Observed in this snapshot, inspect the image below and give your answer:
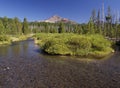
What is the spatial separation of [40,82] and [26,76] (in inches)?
93.9

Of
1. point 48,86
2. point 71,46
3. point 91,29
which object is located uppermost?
point 91,29

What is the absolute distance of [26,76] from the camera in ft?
55.7

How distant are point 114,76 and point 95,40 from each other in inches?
632

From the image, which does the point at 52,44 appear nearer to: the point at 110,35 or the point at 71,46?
the point at 71,46

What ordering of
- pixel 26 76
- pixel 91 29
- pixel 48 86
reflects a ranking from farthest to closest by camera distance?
pixel 91 29, pixel 26 76, pixel 48 86

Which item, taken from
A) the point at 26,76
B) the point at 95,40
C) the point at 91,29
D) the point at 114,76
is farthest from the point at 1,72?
the point at 91,29

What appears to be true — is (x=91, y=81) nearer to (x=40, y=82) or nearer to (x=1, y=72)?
(x=40, y=82)

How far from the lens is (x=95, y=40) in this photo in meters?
32.8

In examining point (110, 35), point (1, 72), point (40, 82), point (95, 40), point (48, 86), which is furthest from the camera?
point (110, 35)

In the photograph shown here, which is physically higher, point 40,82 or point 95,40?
point 95,40

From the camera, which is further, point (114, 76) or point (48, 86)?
point (114, 76)

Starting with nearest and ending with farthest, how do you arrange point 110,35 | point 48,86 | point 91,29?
point 48,86
point 91,29
point 110,35

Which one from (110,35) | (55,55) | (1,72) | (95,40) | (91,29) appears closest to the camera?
(1,72)

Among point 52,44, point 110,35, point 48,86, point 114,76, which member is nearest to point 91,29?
point 110,35
